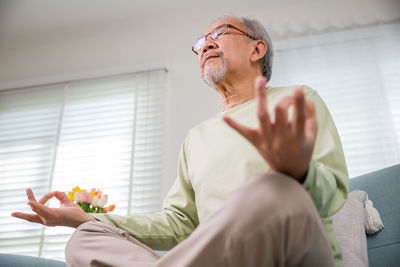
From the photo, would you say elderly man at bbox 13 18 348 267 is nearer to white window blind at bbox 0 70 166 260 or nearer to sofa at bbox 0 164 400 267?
sofa at bbox 0 164 400 267

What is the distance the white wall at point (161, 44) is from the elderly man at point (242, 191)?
1.38m

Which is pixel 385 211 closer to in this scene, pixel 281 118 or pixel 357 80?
pixel 281 118

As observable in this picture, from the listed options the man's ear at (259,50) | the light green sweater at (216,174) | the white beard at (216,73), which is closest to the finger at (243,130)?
the light green sweater at (216,174)

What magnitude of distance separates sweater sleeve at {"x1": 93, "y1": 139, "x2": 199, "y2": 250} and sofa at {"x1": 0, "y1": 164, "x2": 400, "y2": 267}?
0.57m

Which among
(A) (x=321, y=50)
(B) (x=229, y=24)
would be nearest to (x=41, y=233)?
(B) (x=229, y=24)

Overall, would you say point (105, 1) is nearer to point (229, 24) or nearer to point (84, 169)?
point (84, 169)

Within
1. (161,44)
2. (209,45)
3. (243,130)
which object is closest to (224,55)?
(209,45)

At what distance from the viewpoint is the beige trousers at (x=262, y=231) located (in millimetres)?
654

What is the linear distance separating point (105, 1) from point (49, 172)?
1.49m

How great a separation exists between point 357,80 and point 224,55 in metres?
1.66

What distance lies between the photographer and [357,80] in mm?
2977

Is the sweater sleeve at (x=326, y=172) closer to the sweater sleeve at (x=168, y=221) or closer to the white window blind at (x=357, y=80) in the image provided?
the sweater sleeve at (x=168, y=221)

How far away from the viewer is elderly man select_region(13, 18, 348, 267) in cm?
66

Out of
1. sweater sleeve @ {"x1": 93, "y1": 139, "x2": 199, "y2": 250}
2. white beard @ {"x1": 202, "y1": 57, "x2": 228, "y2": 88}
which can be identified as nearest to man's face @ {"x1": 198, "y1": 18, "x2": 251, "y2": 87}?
white beard @ {"x1": 202, "y1": 57, "x2": 228, "y2": 88}
